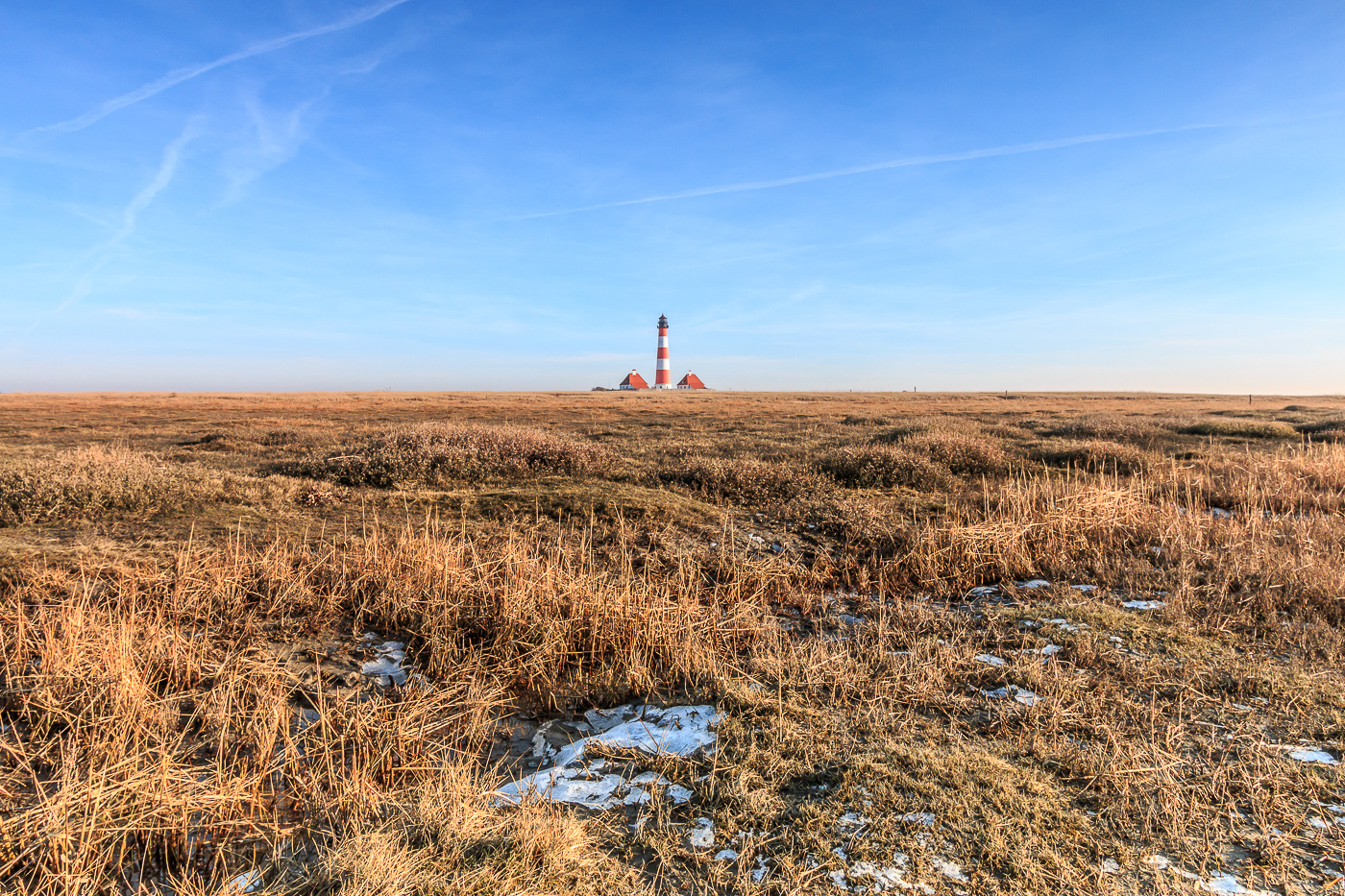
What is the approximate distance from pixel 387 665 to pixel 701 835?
3353 mm

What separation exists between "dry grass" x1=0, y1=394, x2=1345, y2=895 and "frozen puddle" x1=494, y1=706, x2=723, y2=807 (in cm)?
17

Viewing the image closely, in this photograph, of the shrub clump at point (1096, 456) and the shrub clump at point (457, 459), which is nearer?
the shrub clump at point (457, 459)

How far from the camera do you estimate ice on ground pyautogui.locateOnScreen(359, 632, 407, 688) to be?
513 cm

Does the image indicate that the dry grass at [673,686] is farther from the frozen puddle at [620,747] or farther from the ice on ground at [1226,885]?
the frozen puddle at [620,747]

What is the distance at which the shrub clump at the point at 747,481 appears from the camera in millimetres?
11320

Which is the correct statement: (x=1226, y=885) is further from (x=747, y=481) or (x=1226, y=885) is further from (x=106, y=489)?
(x=106, y=489)

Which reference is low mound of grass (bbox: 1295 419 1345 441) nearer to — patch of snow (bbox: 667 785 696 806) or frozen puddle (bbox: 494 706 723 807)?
frozen puddle (bbox: 494 706 723 807)

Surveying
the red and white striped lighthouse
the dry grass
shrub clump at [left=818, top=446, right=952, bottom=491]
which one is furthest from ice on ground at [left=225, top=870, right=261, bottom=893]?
the red and white striped lighthouse

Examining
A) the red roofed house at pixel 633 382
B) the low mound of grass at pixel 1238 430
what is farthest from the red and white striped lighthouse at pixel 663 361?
the low mound of grass at pixel 1238 430

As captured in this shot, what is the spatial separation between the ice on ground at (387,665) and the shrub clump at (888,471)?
906 centimetres

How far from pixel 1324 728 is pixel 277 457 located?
17948mm

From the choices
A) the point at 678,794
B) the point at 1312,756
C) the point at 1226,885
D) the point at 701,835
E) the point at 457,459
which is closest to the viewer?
the point at 1226,885

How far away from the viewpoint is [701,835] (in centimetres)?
309

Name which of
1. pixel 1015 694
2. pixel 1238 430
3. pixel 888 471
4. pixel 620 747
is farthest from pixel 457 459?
pixel 1238 430
